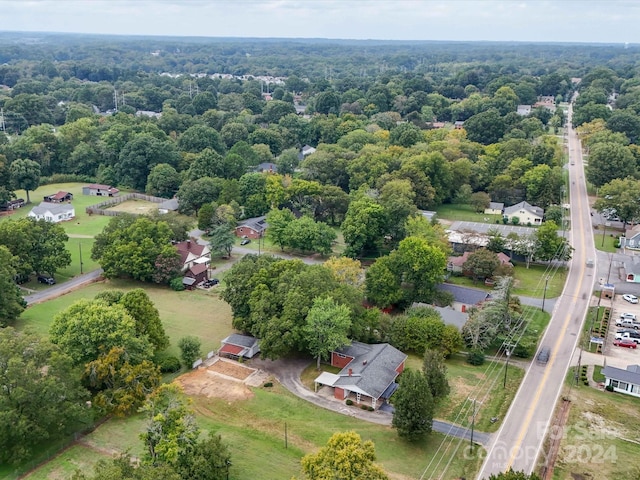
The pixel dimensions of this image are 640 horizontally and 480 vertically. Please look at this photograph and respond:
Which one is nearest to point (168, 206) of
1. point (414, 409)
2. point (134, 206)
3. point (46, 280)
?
point (134, 206)

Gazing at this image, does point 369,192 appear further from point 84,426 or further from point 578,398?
point 84,426

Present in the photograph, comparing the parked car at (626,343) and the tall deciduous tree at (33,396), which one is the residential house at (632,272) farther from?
the tall deciduous tree at (33,396)

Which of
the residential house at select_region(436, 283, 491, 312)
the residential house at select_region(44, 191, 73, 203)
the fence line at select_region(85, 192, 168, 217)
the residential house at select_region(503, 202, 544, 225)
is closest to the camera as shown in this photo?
the residential house at select_region(436, 283, 491, 312)

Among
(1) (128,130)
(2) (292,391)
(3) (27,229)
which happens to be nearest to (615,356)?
(2) (292,391)

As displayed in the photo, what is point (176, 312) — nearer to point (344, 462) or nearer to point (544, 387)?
point (344, 462)

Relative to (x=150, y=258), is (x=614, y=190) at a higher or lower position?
higher

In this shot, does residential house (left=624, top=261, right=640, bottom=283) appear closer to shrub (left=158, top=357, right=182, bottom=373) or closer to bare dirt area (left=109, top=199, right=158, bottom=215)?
shrub (left=158, top=357, right=182, bottom=373)

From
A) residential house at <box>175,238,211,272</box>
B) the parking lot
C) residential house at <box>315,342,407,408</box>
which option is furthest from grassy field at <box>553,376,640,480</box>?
residential house at <box>175,238,211,272</box>
